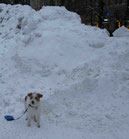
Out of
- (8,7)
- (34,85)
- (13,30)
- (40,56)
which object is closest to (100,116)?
(34,85)

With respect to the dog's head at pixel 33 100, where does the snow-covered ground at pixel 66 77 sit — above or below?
below

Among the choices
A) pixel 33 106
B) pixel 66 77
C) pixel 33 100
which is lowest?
pixel 66 77

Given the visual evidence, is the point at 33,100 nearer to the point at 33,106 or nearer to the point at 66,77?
the point at 33,106

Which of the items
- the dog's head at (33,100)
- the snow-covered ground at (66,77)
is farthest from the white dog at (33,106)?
the snow-covered ground at (66,77)

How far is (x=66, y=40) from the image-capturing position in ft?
31.3

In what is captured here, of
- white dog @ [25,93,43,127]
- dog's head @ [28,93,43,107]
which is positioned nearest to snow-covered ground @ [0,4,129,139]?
white dog @ [25,93,43,127]

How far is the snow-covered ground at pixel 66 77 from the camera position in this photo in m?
5.55

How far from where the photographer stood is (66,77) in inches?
301

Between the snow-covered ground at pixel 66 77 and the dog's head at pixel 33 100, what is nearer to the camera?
the dog's head at pixel 33 100

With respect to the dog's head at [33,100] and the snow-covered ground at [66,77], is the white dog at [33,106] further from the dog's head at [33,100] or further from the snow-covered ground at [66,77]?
the snow-covered ground at [66,77]

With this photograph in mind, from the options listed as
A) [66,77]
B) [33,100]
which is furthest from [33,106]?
[66,77]

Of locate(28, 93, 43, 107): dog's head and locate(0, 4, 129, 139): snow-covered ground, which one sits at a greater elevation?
locate(28, 93, 43, 107): dog's head

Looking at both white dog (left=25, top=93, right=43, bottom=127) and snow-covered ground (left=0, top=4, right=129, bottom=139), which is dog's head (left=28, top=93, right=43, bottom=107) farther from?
snow-covered ground (left=0, top=4, right=129, bottom=139)

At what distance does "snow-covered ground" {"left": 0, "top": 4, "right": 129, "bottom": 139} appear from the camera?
18.2 feet
